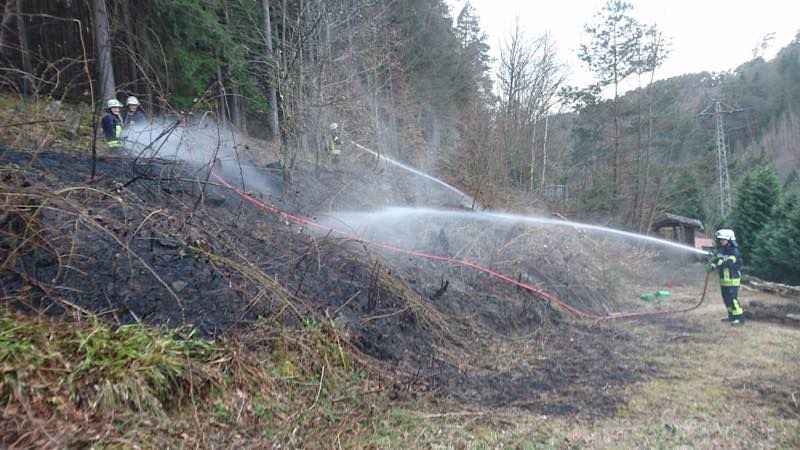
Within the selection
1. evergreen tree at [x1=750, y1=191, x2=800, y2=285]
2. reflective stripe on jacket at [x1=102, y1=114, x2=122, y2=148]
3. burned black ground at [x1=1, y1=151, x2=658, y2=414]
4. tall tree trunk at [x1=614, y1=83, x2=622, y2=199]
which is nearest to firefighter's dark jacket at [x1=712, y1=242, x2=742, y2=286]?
burned black ground at [x1=1, y1=151, x2=658, y2=414]

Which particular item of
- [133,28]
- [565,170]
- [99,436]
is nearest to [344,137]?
[133,28]

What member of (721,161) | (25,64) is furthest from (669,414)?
(721,161)

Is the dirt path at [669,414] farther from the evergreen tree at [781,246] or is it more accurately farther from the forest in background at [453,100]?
the evergreen tree at [781,246]

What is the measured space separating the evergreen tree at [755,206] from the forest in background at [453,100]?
0.05 meters

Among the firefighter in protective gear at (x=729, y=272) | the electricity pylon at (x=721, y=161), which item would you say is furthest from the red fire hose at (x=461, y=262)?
the electricity pylon at (x=721, y=161)

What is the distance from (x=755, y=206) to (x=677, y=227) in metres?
6.15

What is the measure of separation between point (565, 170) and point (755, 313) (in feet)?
56.0

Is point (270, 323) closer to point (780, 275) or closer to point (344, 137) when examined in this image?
point (344, 137)

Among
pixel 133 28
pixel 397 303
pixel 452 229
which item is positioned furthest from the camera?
pixel 133 28

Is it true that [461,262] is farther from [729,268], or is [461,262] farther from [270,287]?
[729,268]

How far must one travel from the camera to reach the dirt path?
13.2 ft

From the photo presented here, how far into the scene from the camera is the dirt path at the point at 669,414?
13.2 feet

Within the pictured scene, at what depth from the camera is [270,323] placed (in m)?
4.79

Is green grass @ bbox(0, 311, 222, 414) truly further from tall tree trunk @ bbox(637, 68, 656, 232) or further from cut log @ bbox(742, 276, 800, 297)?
tall tree trunk @ bbox(637, 68, 656, 232)
